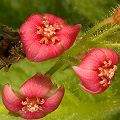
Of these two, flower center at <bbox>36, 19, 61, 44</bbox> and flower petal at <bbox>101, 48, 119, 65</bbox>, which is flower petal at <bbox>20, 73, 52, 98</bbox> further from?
flower petal at <bbox>101, 48, 119, 65</bbox>

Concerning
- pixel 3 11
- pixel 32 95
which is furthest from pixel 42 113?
pixel 3 11

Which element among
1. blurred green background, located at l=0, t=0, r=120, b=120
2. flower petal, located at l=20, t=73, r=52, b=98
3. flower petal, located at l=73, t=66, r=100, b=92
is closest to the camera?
flower petal, located at l=73, t=66, r=100, b=92

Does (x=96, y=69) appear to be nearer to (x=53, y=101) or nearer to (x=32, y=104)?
(x=53, y=101)

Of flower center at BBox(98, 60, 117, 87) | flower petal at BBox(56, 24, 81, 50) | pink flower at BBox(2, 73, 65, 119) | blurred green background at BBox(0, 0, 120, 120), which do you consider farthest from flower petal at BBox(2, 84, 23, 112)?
flower center at BBox(98, 60, 117, 87)

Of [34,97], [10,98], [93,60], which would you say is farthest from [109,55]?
[10,98]

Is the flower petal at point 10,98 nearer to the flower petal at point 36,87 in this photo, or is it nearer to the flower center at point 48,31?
the flower petal at point 36,87

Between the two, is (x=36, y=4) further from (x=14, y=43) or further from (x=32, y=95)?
(x=32, y=95)
